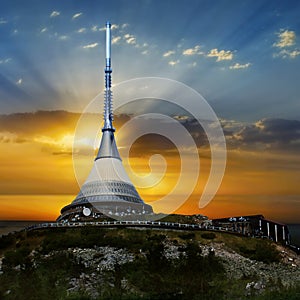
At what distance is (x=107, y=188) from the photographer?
97375 millimetres

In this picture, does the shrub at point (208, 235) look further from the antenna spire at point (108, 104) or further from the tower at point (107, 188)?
the antenna spire at point (108, 104)

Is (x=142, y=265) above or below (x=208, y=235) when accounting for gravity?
below

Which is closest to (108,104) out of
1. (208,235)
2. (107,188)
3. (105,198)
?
(107,188)

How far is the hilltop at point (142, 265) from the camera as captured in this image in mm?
49291

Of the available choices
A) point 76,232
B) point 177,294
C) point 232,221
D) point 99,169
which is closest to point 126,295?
point 177,294

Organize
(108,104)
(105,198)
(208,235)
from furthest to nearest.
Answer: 1. (108,104)
2. (105,198)
3. (208,235)

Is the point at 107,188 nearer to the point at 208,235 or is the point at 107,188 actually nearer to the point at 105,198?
the point at 105,198

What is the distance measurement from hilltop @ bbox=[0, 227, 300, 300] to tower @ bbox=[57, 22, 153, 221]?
21.5 metres

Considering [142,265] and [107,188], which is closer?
[142,265]

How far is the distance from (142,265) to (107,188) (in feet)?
137

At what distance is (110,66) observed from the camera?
110 m

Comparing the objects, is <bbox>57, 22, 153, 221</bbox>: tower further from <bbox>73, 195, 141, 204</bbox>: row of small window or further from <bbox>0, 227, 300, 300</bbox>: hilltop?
<bbox>0, 227, 300, 300</bbox>: hilltop

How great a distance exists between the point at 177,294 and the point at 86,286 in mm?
9209

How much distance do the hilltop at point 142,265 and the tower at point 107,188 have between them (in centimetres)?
2155
